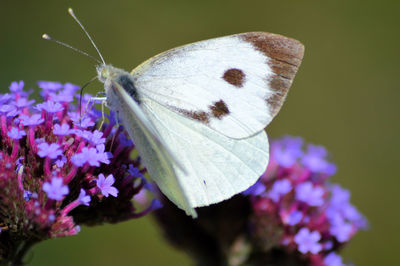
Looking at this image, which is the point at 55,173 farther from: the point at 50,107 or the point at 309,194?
the point at 309,194

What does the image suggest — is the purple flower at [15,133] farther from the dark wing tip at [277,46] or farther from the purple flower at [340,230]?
the purple flower at [340,230]

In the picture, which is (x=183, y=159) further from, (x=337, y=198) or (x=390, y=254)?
(x=390, y=254)

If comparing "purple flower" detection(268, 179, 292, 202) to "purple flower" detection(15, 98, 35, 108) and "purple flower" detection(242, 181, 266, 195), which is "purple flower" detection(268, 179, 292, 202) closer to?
"purple flower" detection(242, 181, 266, 195)

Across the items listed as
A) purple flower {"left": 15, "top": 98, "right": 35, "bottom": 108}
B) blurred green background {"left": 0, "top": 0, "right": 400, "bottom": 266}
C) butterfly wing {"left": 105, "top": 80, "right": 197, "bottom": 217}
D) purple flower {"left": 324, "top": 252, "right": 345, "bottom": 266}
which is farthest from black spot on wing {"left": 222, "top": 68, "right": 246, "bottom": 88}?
blurred green background {"left": 0, "top": 0, "right": 400, "bottom": 266}

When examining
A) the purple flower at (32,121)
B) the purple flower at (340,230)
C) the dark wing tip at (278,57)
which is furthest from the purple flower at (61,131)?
the purple flower at (340,230)

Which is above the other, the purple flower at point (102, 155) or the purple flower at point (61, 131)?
the purple flower at point (61, 131)

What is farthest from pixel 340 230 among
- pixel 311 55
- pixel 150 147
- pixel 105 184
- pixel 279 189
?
pixel 311 55

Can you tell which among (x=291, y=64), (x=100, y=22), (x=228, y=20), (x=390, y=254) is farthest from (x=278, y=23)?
(x=291, y=64)
